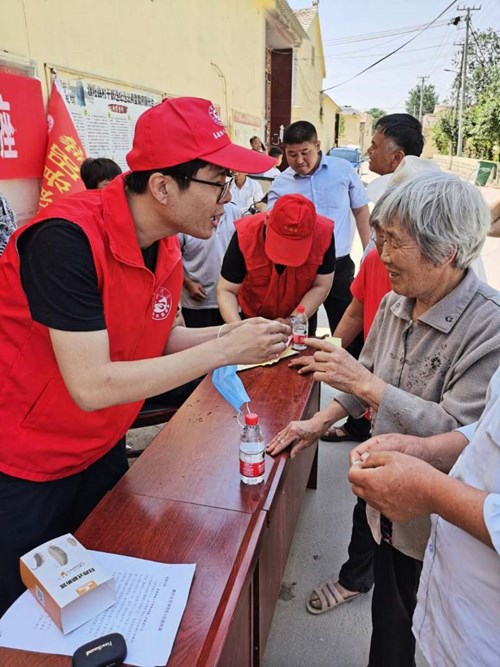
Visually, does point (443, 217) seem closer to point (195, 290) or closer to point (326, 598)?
point (326, 598)

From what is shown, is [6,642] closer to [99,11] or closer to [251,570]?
[251,570]

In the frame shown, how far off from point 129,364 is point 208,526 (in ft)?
1.48

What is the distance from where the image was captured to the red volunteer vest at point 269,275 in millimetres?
2553

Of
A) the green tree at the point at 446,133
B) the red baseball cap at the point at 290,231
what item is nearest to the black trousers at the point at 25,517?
the red baseball cap at the point at 290,231

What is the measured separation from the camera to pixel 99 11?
3.62m

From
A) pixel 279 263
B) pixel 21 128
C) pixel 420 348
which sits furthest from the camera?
pixel 21 128

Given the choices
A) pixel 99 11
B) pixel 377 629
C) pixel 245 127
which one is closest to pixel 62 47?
pixel 99 11

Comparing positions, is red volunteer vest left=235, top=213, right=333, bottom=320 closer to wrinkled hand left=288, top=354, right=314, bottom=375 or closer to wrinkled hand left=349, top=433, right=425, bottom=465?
wrinkled hand left=288, top=354, right=314, bottom=375

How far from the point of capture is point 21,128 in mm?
2811

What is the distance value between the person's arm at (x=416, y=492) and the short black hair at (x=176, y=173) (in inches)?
32.7

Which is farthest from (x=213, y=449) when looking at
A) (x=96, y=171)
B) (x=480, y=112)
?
(x=480, y=112)

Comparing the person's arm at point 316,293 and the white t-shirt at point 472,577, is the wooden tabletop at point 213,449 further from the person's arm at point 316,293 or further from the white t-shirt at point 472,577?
the person's arm at point 316,293

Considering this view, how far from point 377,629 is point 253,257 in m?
1.73

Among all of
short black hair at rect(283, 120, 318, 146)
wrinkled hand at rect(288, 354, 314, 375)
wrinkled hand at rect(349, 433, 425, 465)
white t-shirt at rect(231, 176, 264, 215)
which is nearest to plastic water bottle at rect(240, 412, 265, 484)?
wrinkled hand at rect(349, 433, 425, 465)
